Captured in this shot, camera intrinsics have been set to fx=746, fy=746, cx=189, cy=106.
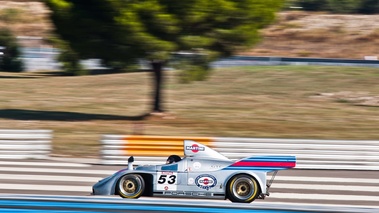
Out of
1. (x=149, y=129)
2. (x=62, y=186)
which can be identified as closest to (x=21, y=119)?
(x=149, y=129)

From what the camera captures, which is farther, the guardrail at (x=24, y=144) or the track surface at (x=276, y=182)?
the guardrail at (x=24, y=144)

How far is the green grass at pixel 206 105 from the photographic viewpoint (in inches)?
918

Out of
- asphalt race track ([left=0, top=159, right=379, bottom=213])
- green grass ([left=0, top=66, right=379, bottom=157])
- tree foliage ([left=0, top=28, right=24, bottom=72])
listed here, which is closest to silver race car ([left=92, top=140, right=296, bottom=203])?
asphalt race track ([left=0, top=159, right=379, bottom=213])

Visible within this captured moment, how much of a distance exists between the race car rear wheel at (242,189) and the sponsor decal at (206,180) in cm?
24

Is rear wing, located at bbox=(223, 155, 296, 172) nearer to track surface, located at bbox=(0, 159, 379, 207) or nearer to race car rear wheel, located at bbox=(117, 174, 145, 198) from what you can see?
track surface, located at bbox=(0, 159, 379, 207)

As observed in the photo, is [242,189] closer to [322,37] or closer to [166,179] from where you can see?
[166,179]

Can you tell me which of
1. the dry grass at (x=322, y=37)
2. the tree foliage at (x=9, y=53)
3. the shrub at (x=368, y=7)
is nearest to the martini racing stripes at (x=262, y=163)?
the tree foliage at (x=9, y=53)

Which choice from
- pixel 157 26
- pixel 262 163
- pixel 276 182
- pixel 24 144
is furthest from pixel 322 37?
pixel 262 163

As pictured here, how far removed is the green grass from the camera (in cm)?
2331

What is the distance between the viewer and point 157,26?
22.0 m

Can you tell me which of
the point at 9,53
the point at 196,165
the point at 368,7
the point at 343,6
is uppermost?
the point at 343,6

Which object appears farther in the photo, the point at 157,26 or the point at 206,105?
the point at 206,105

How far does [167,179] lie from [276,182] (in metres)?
3.48

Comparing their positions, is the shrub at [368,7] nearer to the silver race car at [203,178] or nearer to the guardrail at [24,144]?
the guardrail at [24,144]
